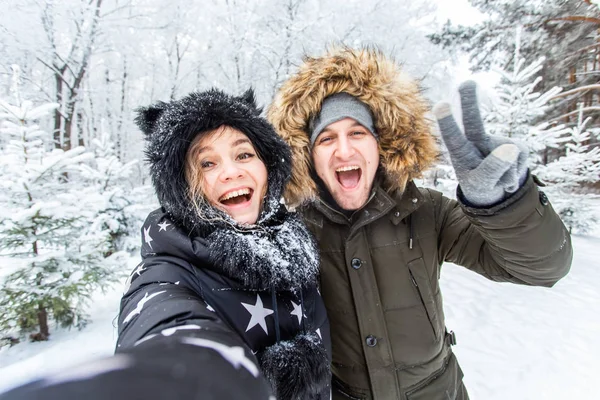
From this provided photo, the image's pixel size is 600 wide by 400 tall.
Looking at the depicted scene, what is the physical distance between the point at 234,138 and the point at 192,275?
68cm

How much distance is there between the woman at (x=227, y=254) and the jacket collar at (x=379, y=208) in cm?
23

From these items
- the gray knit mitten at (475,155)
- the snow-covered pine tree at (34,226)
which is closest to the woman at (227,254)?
the gray knit mitten at (475,155)

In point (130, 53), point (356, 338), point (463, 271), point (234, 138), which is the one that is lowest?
point (463, 271)

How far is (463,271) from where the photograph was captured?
6695 mm

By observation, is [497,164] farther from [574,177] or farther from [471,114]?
[574,177]

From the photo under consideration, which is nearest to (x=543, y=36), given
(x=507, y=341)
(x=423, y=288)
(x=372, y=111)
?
(x=507, y=341)

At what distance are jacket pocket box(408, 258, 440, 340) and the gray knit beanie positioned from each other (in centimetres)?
77

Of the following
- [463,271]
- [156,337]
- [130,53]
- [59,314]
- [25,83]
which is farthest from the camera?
[130,53]

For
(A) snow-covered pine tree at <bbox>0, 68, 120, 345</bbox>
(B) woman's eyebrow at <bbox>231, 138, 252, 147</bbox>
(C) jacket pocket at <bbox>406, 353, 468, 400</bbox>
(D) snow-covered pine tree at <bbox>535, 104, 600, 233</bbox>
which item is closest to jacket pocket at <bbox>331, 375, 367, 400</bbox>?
(C) jacket pocket at <bbox>406, 353, 468, 400</bbox>

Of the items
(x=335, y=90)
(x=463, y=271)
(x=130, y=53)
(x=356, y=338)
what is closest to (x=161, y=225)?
(x=356, y=338)

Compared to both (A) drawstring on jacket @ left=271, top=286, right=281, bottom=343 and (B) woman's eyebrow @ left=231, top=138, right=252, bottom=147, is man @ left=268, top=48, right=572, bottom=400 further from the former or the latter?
(A) drawstring on jacket @ left=271, top=286, right=281, bottom=343

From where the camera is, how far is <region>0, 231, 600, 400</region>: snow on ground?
3314mm

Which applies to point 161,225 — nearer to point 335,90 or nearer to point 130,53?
point 335,90

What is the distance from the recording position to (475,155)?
106cm
